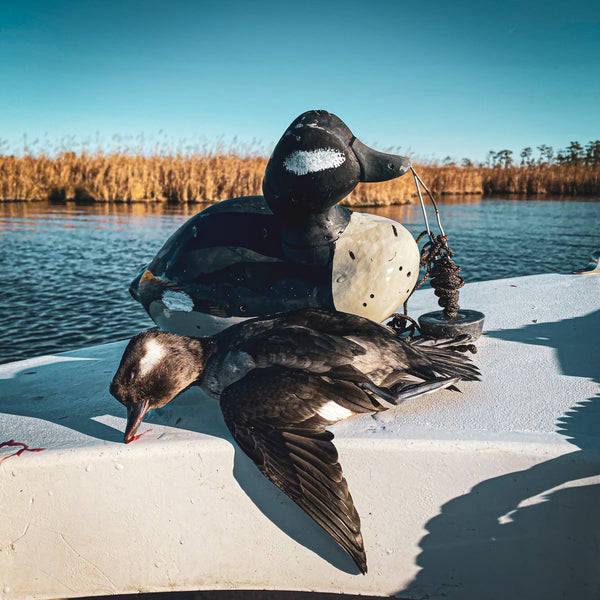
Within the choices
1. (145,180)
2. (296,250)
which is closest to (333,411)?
(296,250)

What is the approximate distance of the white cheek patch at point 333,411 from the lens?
1697mm

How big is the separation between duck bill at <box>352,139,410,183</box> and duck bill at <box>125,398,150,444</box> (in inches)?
57.9

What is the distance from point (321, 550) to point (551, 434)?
2.85ft

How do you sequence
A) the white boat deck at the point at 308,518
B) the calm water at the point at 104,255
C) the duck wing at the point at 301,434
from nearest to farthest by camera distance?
the duck wing at the point at 301,434 → the white boat deck at the point at 308,518 → the calm water at the point at 104,255

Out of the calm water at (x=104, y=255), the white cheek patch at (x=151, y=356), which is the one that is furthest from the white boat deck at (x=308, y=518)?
the calm water at (x=104, y=255)

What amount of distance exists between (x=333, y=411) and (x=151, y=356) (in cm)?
69

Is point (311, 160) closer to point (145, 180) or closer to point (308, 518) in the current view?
point (308, 518)

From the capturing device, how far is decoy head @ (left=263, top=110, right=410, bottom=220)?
2.37m

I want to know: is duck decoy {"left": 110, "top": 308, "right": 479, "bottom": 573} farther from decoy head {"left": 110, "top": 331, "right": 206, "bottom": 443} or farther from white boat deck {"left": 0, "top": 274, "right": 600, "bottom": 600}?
white boat deck {"left": 0, "top": 274, "right": 600, "bottom": 600}

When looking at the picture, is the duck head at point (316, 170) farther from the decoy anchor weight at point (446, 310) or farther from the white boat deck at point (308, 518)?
the white boat deck at point (308, 518)

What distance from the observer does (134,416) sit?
1.84 metres

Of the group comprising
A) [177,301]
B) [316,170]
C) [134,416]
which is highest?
[316,170]

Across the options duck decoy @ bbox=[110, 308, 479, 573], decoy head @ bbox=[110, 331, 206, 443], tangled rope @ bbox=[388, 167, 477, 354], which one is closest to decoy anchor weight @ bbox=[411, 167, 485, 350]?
tangled rope @ bbox=[388, 167, 477, 354]

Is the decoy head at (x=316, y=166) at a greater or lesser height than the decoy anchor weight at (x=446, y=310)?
greater
